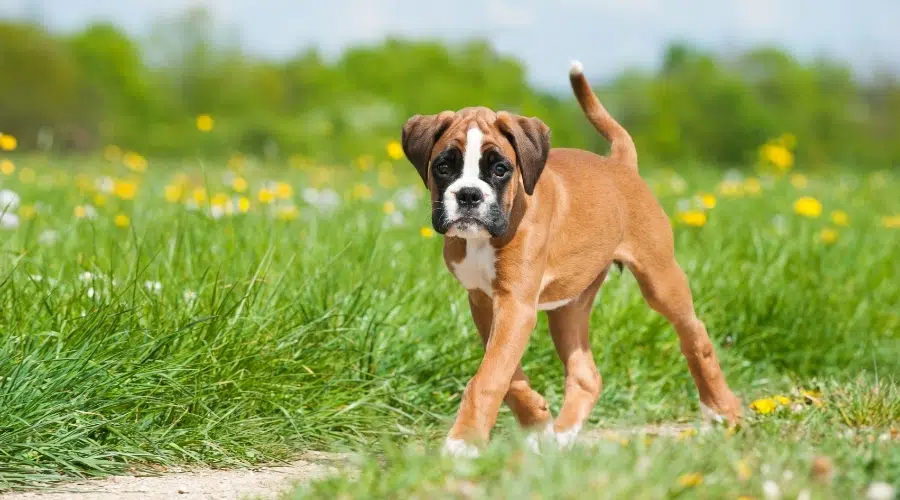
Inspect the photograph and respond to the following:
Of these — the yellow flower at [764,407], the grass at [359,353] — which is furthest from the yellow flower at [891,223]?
the yellow flower at [764,407]

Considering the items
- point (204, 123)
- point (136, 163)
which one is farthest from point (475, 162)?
point (136, 163)

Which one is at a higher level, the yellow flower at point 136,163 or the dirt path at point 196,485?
the yellow flower at point 136,163

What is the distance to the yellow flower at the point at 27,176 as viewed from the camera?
10.3 meters

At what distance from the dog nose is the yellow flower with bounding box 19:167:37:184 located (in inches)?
291

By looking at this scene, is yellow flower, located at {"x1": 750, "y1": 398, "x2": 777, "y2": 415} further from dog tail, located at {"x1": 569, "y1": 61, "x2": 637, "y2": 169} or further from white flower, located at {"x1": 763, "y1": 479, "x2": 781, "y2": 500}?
white flower, located at {"x1": 763, "y1": 479, "x2": 781, "y2": 500}

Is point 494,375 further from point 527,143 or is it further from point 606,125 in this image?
point 606,125

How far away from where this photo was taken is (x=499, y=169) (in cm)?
379

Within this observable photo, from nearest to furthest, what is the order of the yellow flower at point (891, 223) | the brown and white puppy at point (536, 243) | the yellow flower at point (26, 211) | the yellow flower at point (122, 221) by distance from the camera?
1. the brown and white puppy at point (536, 243)
2. the yellow flower at point (122, 221)
3. the yellow flower at point (26, 211)
4. the yellow flower at point (891, 223)

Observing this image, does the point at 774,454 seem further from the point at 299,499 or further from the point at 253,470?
the point at 253,470

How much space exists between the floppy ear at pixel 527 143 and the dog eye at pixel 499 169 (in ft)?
0.31

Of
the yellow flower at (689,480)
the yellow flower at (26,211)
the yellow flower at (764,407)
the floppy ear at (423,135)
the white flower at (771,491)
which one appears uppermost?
the floppy ear at (423,135)

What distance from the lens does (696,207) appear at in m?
8.68

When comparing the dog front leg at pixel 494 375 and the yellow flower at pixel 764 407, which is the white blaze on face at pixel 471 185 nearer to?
the dog front leg at pixel 494 375

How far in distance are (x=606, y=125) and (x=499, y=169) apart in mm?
1329
